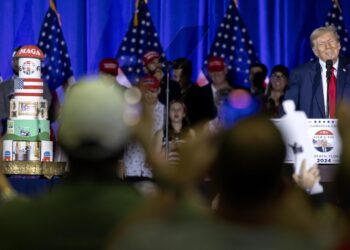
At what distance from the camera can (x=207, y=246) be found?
6.82ft

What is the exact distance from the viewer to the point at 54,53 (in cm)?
1165

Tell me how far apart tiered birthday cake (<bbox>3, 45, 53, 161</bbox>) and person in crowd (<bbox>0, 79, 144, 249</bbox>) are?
6586mm

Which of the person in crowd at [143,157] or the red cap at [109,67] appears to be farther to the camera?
the red cap at [109,67]

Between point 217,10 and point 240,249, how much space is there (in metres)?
9.79

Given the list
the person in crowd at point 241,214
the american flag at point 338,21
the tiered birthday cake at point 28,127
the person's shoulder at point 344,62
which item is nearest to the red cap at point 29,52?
the tiered birthday cake at point 28,127

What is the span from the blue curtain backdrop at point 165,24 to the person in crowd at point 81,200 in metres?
8.97

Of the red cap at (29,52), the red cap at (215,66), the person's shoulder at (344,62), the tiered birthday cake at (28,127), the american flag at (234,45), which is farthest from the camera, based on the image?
the american flag at (234,45)

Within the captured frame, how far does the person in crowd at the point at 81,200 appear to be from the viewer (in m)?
2.48

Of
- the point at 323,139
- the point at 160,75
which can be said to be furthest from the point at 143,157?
the point at 160,75

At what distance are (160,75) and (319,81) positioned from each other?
6.18ft

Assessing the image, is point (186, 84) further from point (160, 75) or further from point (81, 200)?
point (81, 200)

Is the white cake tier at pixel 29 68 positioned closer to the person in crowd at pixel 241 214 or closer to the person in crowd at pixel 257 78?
the person in crowd at pixel 257 78

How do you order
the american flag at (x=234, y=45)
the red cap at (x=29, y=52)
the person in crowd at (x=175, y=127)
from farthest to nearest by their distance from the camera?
the american flag at (x=234, y=45) → the red cap at (x=29, y=52) → the person in crowd at (x=175, y=127)

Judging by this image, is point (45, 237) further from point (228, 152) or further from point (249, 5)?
point (249, 5)
